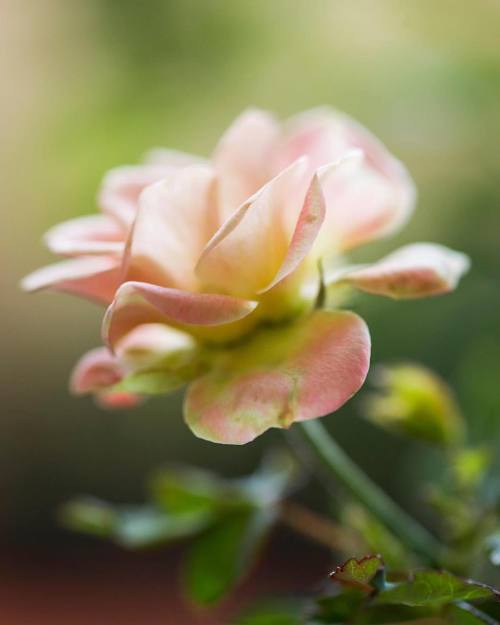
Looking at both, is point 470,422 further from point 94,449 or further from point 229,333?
point 94,449

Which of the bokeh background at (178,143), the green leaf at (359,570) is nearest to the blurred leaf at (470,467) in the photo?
the green leaf at (359,570)

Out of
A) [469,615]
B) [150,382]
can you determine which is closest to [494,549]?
[469,615]

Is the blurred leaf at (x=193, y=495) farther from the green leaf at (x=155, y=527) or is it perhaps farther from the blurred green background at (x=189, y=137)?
the blurred green background at (x=189, y=137)

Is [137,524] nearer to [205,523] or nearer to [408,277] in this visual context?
[205,523]

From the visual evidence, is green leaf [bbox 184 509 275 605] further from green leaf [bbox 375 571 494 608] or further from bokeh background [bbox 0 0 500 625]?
bokeh background [bbox 0 0 500 625]

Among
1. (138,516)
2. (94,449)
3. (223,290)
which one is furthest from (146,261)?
(94,449)

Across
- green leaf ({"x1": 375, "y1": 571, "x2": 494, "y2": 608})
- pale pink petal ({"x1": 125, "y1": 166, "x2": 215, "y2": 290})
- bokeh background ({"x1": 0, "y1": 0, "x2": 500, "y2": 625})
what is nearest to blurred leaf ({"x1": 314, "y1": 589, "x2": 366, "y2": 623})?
green leaf ({"x1": 375, "y1": 571, "x2": 494, "y2": 608})
